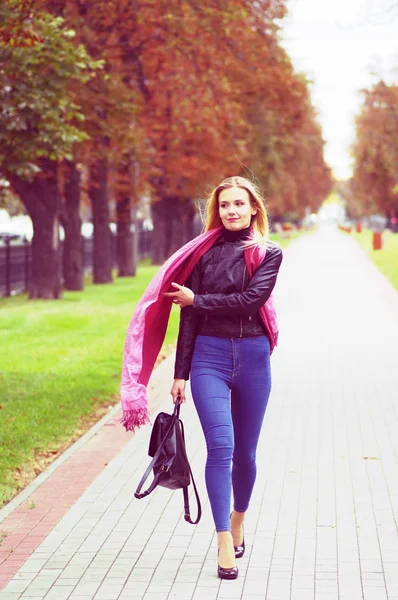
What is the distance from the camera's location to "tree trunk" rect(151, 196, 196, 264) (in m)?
39.9

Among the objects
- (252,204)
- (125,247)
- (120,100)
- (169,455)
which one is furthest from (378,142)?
(169,455)

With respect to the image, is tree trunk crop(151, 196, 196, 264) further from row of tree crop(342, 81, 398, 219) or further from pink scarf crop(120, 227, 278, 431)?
pink scarf crop(120, 227, 278, 431)

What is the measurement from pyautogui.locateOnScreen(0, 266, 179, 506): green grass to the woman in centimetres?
206

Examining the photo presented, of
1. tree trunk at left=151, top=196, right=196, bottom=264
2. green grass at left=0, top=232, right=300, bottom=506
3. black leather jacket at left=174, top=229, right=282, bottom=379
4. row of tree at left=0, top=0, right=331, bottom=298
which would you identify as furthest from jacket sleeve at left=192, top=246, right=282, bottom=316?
tree trunk at left=151, top=196, right=196, bottom=264

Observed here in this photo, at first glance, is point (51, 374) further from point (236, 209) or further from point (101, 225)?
point (101, 225)

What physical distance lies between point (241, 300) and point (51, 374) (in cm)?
753

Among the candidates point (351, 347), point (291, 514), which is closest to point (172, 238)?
point (351, 347)

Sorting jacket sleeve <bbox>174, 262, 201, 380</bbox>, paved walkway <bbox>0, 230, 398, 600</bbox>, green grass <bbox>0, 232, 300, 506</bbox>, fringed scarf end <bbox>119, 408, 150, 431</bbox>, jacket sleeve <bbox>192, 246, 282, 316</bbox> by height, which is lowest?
green grass <bbox>0, 232, 300, 506</bbox>

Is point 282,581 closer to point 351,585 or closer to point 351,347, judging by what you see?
point 351,585

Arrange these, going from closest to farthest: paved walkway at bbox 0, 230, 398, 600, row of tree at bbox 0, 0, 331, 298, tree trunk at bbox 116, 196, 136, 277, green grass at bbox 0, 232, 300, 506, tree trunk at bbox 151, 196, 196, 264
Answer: paved walkway at bbox 0, 230, 398, 600 → green grass at bbox 0, 232, 300, 506 → row of tree at bbox 0, 0, 331, 298 → tree trunk at bbox 116, 196, 136, 277 → tree trunk at bbox 151, 196, 196, 264

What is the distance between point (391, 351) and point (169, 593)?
32.6ft

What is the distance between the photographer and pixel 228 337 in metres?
5.42

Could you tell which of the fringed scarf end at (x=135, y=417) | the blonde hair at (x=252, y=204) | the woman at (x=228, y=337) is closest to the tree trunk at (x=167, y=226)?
the blonde hair at (x=252, y=204)

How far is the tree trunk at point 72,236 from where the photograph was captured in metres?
26.5
